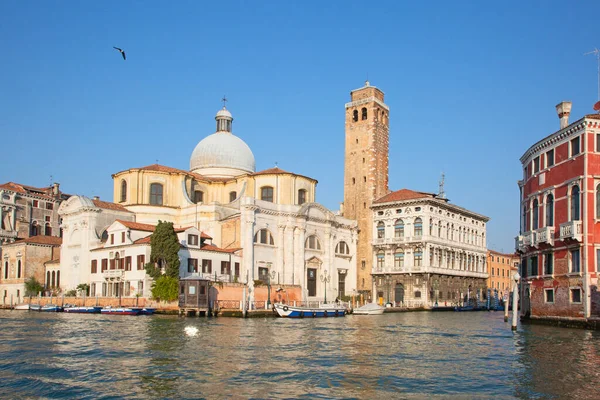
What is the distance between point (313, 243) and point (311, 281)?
3.09m

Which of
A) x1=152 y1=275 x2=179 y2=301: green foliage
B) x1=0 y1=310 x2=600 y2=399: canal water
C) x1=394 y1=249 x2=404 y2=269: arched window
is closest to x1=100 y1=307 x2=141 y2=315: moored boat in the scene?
x1=152 y1=275 x2=179 y2=301: green foliage

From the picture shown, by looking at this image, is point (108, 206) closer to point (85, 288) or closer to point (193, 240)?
point (85, 288)

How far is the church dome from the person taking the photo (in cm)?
5506

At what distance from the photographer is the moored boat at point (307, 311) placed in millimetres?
37062

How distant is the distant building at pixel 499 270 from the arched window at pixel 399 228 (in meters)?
20.3

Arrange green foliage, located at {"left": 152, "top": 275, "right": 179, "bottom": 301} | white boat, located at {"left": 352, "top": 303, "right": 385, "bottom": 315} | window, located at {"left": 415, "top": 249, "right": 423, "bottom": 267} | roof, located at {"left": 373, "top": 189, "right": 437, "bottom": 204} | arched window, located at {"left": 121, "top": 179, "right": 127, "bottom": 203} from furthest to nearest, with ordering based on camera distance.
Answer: roof, located at {"left": 373, "top": 189, "right": 437, "bottom": 204}, window, located at {"left": 415, "top": 249, "right": 423, "bottom": 267}, arched window, located at {"left": 121, "top": 179, "right": 127, "bottom": 203}, white boat, located at {"left": 352, "top": 303, "right": 385, "bottom": 315}, green foliage, located at {"left": 152, "top": 275, "right": 179, "bottom": 301}

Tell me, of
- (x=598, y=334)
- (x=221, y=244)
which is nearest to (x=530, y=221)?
(x=598, y=334)

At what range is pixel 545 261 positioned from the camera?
26.7m

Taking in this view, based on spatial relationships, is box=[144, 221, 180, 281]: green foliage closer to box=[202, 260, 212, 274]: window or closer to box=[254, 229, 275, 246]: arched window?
box=[202, 260, 212, 274]: window

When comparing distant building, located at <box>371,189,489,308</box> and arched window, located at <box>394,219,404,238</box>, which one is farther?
arched window, located at <box>394,219,404,238</box>

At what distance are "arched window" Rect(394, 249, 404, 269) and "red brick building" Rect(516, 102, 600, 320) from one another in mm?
23002

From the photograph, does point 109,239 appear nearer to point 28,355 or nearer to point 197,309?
point 197,309

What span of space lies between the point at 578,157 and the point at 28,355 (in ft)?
67.8

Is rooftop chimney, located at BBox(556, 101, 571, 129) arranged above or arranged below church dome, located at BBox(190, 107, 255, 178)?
below
